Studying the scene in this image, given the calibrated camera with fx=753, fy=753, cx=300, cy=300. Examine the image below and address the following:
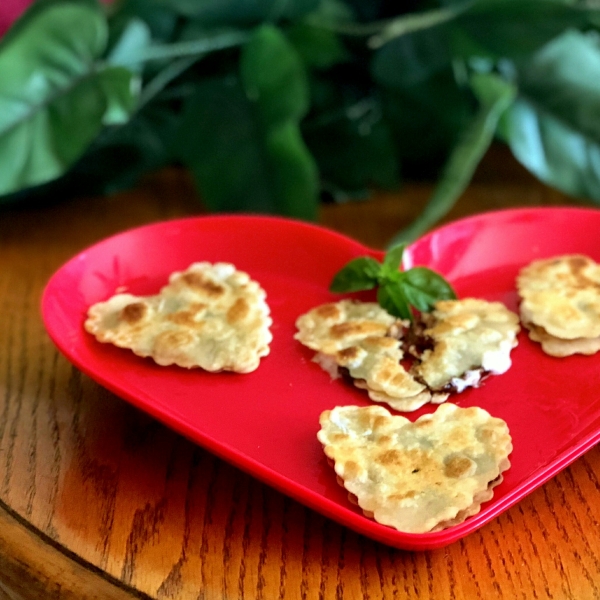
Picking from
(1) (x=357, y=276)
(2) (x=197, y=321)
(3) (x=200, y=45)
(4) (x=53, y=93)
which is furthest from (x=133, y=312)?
(3) (x=200, y=45)

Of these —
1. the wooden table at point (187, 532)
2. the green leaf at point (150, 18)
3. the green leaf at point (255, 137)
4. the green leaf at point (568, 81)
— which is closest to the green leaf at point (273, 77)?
the green leaf at point (255, 137)

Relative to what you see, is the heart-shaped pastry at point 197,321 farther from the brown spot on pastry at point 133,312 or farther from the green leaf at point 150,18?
the green leaf at point 150,18

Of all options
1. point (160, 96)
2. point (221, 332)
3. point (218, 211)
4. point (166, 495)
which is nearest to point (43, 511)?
point (166, 495)

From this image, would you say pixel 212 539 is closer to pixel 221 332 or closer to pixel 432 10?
pixel 221 332

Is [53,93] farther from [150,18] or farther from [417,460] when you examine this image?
[417,460]

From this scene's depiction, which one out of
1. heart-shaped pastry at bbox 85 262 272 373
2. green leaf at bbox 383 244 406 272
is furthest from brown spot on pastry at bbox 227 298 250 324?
green leaf at bbox 383 244 406 272

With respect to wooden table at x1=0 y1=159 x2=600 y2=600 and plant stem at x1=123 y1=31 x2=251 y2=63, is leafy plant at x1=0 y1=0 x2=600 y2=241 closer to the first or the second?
plant stem at x1=123 y1=31 x2=251 y2=63

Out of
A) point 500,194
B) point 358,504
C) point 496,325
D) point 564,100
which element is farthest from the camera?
point 500,194
